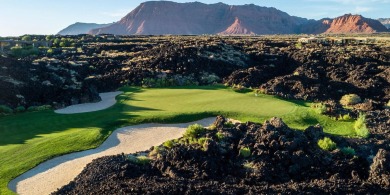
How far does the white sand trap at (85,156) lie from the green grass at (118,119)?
1.56ft

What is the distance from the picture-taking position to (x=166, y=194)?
12.8 m

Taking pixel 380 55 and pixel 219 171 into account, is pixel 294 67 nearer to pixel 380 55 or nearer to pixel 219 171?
pixel 380 55

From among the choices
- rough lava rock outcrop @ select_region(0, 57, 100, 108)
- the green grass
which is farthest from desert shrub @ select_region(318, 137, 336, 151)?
rough lava rock outcrop @ select_region(0, 57, 100, 108)

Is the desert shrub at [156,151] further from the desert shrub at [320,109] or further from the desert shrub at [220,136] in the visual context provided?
the desert shrub at [320,109]

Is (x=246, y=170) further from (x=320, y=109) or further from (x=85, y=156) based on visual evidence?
(x=320, y=109)

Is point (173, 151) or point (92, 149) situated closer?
point (173, 151)

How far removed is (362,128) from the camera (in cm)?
2036

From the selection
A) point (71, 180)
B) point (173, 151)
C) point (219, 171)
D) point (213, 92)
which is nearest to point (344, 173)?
point (219, 171)

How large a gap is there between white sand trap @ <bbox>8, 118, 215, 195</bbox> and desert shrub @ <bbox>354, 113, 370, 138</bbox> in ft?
27.7

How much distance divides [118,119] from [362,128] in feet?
47.2

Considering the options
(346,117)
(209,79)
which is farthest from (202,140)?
(209,79)

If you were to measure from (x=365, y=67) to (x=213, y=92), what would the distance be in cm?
2185

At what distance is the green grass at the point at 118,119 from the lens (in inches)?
732

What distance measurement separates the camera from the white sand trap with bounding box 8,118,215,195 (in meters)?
15.4
